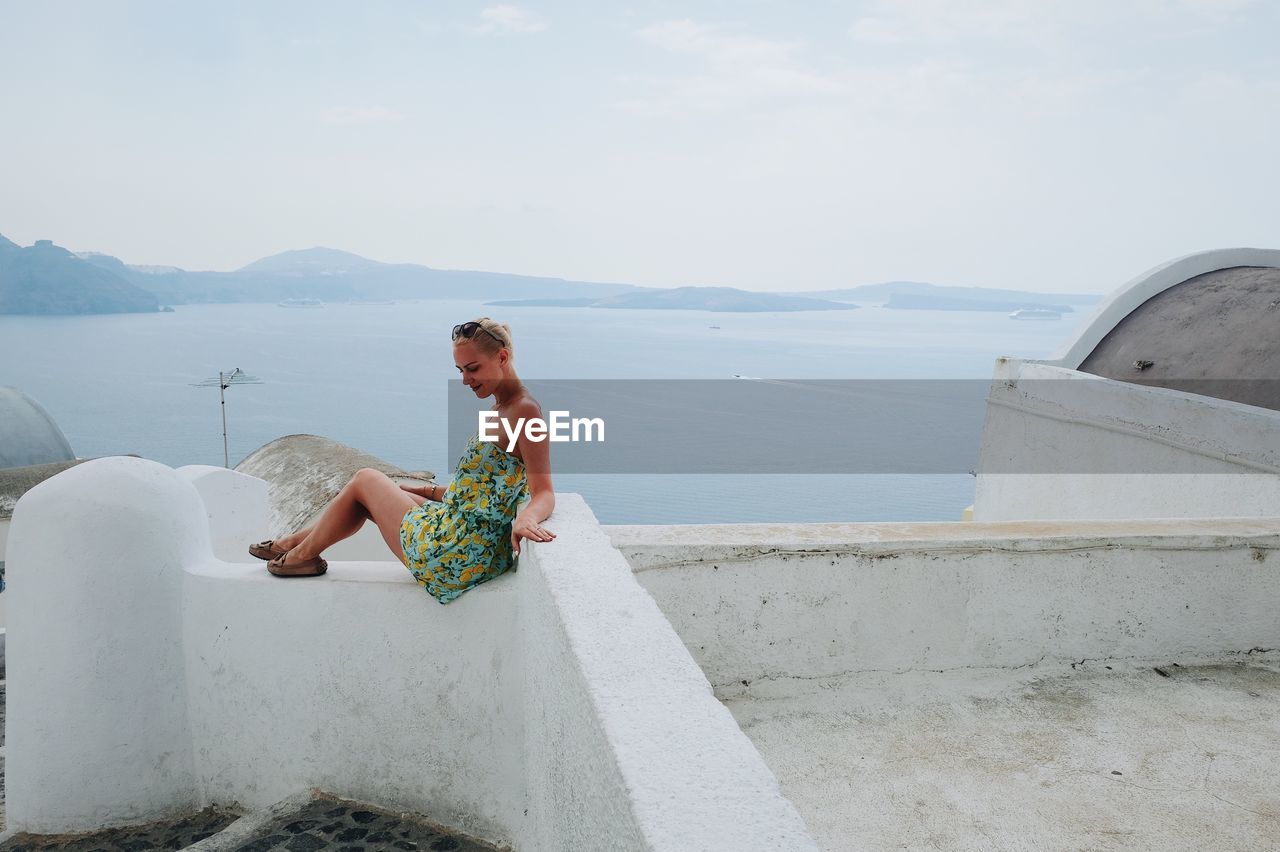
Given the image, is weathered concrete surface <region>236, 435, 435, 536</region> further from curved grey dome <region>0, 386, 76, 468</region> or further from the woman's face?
curved grey dome <region>0, 386, 76, 468</region>

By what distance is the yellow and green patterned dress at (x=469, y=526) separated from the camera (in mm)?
3201

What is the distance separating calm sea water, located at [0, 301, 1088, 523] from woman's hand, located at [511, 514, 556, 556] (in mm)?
8243

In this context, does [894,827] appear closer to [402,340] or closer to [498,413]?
[498,413]

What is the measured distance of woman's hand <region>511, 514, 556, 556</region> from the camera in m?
3.03

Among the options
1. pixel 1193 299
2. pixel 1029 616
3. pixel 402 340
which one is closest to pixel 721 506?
pixel 1193 299

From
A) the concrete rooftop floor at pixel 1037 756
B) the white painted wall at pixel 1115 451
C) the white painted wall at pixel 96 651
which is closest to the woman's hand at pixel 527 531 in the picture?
the concrete rooftop floor at pixel 1037 756

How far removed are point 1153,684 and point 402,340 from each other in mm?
156879

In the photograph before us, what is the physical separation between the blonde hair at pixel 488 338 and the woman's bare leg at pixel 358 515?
0.61 metres

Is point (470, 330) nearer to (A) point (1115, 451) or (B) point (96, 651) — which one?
(B) point (96, 651)

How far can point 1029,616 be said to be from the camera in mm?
3732

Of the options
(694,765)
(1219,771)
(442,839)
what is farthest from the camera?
(442,839)

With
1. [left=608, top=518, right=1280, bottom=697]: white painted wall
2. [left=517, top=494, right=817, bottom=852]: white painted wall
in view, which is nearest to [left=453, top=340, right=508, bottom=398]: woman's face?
[left=517, top=494, right=817, bottom=852]: white painted wall

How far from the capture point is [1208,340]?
27.0 ft

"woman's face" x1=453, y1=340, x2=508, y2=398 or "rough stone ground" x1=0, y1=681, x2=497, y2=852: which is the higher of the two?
"woman's face" x1=453, y1=340, x2=508, y2=398
